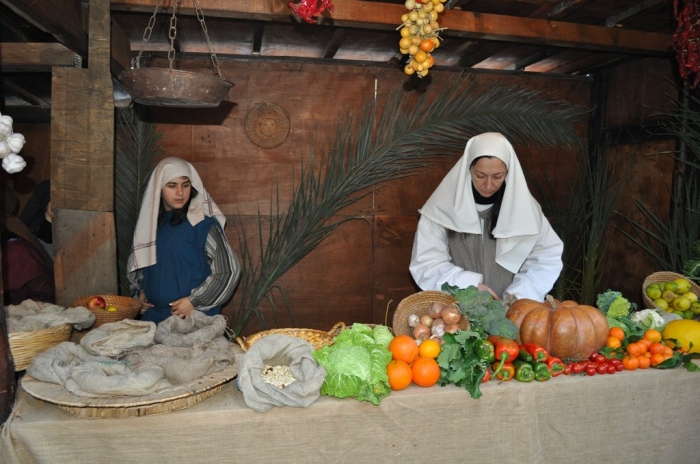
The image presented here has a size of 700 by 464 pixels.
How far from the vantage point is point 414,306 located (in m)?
2.79

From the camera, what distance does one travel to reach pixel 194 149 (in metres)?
5.16

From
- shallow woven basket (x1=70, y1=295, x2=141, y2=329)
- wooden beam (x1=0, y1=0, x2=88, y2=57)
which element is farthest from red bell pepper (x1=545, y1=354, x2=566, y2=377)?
wooden beam (x1=0, y1=0, x2=88, y2=57)

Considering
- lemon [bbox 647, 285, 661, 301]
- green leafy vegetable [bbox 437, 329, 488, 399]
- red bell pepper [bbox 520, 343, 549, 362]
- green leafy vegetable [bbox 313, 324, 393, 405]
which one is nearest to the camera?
green leafy vegetable [bbox 313, 324, 393, 405]

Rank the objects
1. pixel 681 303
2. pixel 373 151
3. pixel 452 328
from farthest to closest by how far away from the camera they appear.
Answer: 1. pixel 373 151
2. pixel 681 303
3. pixel 452 328

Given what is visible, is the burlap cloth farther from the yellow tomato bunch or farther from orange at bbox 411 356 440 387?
the yellow tomato bunch

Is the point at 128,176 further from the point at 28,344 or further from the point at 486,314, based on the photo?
the point at 486,314

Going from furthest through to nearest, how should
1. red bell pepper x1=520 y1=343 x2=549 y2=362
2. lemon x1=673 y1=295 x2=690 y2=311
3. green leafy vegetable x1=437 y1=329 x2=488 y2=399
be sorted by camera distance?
lemon x1=673 y1=295 x2=690 y2=311 → red bell pepper x1=520 y1=343 x2=549 y2=362 → green leafy vegetable x1=437 y1=329 x2=488 y2=399

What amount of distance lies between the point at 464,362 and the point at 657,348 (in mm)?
1024

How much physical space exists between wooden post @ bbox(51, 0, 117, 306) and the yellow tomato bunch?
1.98 meters

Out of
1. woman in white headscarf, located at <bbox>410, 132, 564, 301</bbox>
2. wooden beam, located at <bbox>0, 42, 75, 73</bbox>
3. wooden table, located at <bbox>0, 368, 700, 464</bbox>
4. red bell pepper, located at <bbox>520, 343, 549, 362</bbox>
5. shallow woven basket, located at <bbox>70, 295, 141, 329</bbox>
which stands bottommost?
wooden table, located at <bbox>0, 368, 700, 464</bbox>

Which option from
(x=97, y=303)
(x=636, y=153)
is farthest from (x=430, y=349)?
(x=636, y=153)

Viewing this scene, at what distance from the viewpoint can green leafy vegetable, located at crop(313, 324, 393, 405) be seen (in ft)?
6.93

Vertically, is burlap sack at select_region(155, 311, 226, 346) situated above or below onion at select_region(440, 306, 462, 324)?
below

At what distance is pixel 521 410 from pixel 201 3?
3203 mm
